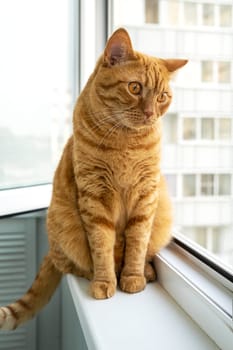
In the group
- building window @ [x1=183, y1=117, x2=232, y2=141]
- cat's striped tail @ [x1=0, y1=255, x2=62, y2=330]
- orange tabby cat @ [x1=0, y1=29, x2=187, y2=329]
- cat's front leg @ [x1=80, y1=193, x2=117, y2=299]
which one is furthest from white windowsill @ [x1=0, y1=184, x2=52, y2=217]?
building window @ [x1=183, y1=117, x2=232, y2=141]

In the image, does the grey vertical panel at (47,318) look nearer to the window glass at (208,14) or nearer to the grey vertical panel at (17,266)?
the grey vertical panel at (17,266)

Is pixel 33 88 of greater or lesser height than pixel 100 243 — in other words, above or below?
above

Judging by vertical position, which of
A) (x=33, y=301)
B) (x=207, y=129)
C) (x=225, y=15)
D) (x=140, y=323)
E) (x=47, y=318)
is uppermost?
(x=225, y=15)

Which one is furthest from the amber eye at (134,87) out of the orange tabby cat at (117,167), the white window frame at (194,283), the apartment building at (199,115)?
A: the white window frame at (194,283)

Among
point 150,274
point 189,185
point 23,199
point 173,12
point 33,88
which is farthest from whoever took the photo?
point 33,88

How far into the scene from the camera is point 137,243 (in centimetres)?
105

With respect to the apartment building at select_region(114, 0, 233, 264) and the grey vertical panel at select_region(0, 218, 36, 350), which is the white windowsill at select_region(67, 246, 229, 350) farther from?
the grey vertical panel at select_region(0, 218, 36, 350)

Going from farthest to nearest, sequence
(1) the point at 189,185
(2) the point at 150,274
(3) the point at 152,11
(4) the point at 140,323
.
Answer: (3) the point at 152,11
(1) the point at 189,185
(2) the point at 150,274
(4) the point at 140,323

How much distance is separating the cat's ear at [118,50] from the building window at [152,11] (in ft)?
1.73

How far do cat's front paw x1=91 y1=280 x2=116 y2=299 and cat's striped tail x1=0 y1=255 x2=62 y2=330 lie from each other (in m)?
0.35

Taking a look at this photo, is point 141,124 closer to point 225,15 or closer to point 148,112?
point 148,112

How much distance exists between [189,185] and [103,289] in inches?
17.2

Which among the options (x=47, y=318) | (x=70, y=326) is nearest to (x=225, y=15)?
(x=70, y=326)

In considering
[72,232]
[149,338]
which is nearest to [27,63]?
[72,232]
